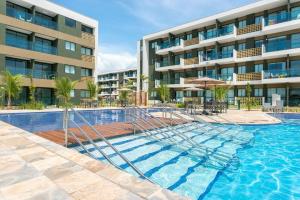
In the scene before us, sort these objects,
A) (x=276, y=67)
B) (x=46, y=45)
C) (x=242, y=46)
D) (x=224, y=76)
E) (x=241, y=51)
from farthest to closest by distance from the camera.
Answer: (x=224, y=76) < (x=242, y=46) < (x=241, y=51) < (x=46, y=45) < (x=276, y=67)

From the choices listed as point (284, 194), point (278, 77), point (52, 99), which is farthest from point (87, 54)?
point (284, 194)

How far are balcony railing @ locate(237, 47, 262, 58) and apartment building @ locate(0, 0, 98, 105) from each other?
22183 millimetres

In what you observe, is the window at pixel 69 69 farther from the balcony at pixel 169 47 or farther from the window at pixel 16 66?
the balcony at pixel 169 47

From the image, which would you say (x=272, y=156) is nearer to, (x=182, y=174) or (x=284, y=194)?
(x=284, y=194)

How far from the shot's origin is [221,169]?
6.80 metres

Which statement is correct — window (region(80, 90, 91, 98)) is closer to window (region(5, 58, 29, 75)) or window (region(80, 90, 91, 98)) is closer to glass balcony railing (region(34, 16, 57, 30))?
window (region(5, 58, 29, 75))

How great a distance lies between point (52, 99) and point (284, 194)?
31.0 metres

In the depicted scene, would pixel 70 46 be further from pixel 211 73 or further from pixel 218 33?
pixel 218 33

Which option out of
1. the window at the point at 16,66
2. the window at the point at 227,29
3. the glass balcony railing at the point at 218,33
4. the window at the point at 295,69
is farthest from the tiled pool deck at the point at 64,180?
the window at the point at 227,29

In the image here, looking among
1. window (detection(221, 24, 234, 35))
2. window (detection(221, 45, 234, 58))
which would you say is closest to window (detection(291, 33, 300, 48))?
window (detection(221, 45, 234, 58))

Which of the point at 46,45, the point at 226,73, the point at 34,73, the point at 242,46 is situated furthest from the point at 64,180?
the point at 242,46

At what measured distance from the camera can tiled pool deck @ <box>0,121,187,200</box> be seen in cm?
327

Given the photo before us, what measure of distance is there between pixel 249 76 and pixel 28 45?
2883cm

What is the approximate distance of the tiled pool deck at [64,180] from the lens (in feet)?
10.7
